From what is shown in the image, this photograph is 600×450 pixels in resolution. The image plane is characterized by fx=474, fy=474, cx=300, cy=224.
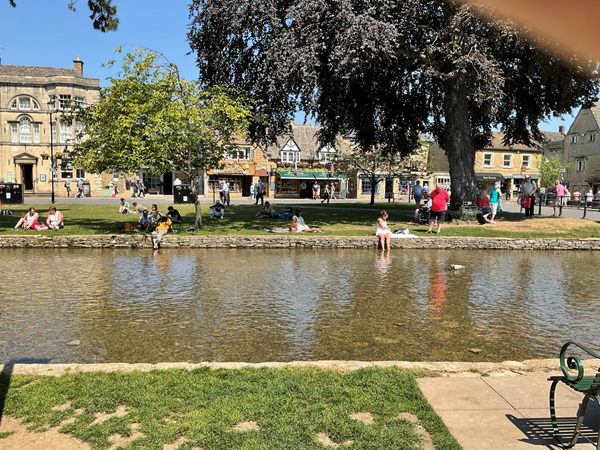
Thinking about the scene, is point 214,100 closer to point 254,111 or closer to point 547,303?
point 254,111

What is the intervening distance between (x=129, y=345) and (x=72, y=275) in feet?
19.5

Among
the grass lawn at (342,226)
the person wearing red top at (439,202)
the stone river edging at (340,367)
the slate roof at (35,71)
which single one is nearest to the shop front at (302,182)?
the slate roof at (35,71)

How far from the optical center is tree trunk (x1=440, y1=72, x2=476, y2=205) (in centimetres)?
2164

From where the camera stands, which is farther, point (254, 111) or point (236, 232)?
point (254, 111)

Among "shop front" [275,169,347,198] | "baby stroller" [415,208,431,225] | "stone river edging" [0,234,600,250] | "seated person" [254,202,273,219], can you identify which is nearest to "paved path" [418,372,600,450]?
"stone river edging" [0,234,600,250]

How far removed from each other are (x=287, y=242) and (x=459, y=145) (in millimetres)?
10244

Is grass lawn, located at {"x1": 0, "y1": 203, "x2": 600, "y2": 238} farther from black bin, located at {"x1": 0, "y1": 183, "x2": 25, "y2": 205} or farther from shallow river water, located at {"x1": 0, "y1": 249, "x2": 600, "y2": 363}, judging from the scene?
black bin, located at {"x1": 0, "y1": 183, "x2": 25, "y2": 205}

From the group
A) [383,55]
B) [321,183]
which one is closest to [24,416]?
[383,55]

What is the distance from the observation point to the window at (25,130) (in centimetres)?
4944

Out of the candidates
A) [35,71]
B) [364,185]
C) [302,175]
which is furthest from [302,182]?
[35,71]

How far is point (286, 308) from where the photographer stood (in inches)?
341

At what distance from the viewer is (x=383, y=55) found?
63.7 ft

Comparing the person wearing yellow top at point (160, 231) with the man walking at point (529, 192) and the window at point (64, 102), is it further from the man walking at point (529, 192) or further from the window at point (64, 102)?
the man walking at point (529, 192)

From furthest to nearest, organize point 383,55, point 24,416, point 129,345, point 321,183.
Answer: point 321,183
point 383,55
point 129,345
point 24,416
